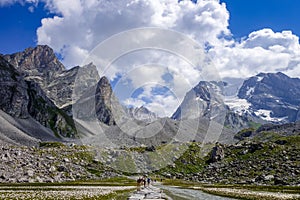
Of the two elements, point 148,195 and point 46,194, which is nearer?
point 46,194

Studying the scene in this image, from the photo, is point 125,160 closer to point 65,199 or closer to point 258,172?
point 258,172

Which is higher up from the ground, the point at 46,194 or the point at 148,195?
the point at 148,195

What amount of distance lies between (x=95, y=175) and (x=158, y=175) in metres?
50.4

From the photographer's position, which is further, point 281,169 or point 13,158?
point 281,169

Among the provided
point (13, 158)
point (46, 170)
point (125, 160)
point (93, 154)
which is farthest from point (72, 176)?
point (125, 160)

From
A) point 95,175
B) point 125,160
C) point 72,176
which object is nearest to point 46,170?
point 72,176

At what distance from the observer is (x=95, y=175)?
14812 centimetres

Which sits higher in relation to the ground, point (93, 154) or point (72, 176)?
point (93, 154)

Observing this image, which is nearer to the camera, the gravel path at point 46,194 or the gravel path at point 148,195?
the gravel path at point 46,194

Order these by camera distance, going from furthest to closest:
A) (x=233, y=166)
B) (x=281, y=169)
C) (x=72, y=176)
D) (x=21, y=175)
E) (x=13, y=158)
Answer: (x=233, y=166), (x=281, y=169), (x=72, y=176), (x=13, y=158), (x=21, y=175)

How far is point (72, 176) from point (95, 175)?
1954 centimetres

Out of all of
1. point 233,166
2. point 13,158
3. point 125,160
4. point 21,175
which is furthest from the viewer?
point 125,160

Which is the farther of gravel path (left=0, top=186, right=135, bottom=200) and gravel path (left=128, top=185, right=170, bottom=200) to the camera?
gravel path (left=128, top=185, right=170, bottom=200)

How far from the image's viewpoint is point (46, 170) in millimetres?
121562
